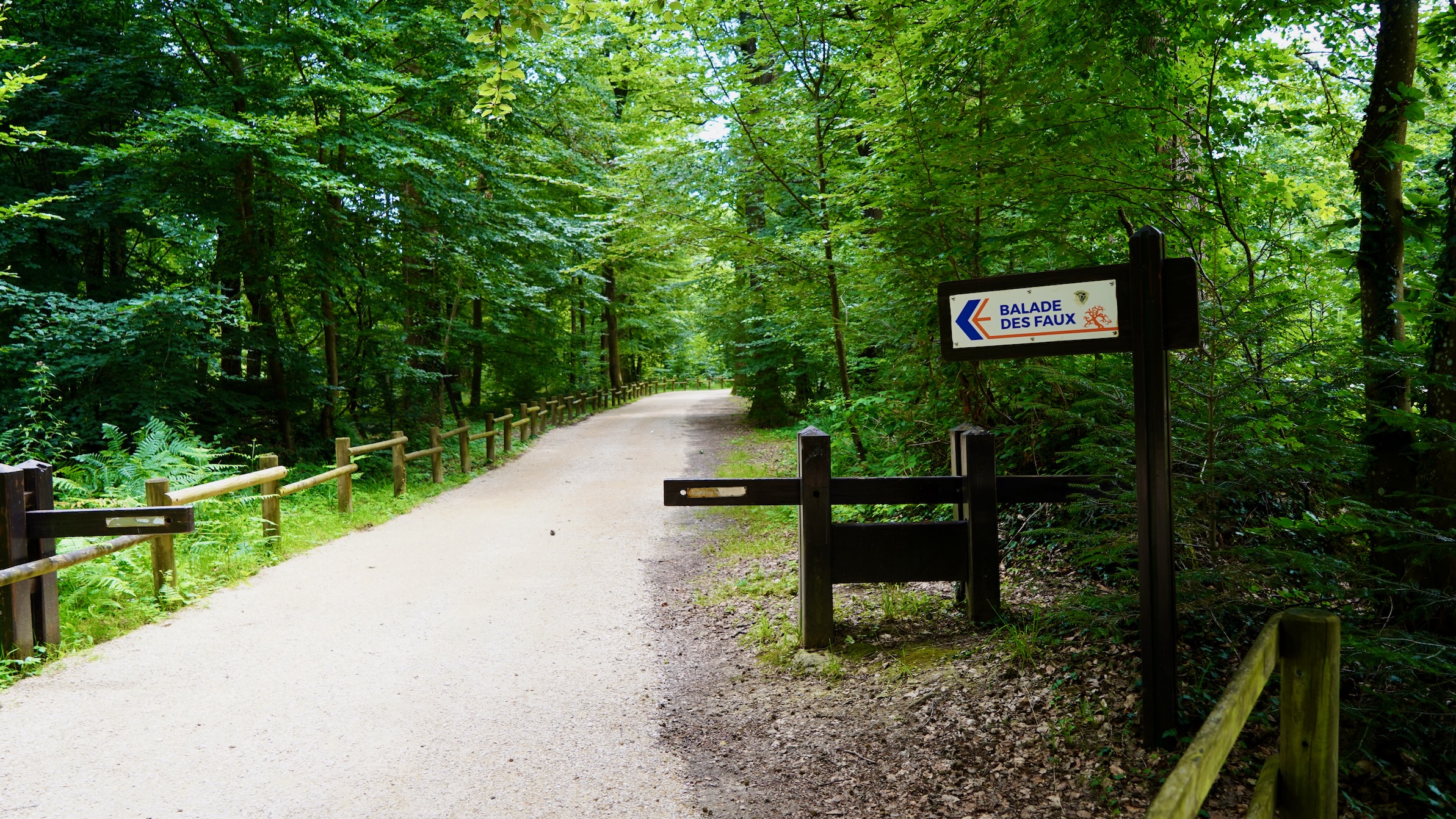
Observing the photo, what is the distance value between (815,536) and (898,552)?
57cm

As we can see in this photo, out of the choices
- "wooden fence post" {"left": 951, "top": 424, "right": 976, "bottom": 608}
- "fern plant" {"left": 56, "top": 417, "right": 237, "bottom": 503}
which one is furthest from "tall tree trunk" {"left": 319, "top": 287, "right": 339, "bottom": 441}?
"wooden fence post" {"left": 951, "top": 424, "right": 976, "bottom": 608}

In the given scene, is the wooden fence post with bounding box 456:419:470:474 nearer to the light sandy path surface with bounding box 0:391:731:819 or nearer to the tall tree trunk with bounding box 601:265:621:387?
the light sandy path surface with bounding box 0:391:731:819

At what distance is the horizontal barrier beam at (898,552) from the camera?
4.85 m

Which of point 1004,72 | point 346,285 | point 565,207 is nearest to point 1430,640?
point 1004,72

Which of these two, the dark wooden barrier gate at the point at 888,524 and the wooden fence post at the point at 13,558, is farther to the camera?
the dark wooden barrier gate at the point at 888,524

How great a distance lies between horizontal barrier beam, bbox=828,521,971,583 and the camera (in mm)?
4852

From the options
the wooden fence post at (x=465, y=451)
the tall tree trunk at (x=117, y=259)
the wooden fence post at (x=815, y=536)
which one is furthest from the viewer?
the wooden fence post at (x=465, y=451)

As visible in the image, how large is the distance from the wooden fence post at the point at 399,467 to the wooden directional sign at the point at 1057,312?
31.0ft

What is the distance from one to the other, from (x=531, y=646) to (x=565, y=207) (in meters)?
15.9

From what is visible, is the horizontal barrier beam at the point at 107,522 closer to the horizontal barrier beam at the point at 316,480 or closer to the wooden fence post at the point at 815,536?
the horizontal barrier beam at the point at 316,480

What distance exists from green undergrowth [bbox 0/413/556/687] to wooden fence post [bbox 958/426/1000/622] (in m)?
5.65

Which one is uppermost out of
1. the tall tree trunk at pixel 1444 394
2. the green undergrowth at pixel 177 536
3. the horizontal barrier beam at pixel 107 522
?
the tall tree trunk at pixel 1444 394

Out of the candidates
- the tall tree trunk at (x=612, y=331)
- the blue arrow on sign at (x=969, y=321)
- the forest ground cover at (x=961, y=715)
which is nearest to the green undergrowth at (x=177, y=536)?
the forest ground cover at (x=961, y=715)

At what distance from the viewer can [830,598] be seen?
4.86 meters
